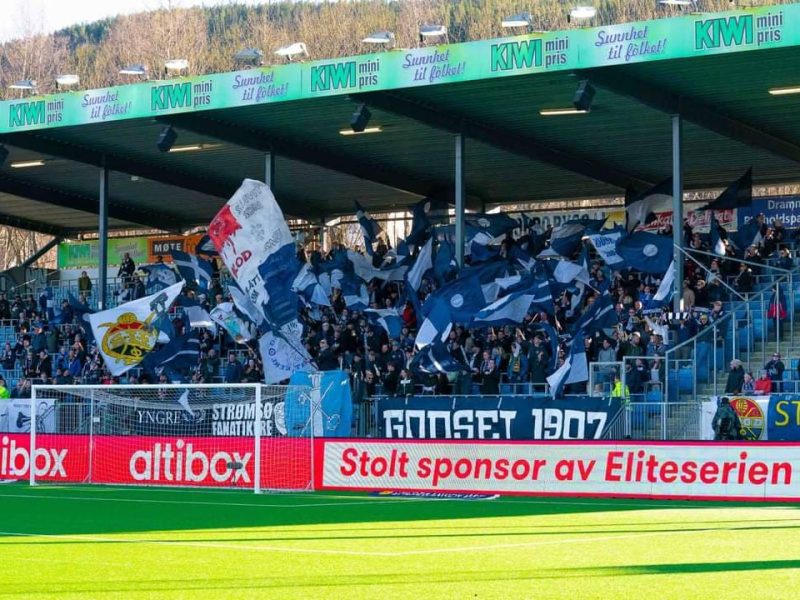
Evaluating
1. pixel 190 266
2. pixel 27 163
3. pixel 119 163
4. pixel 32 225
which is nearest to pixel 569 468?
pixel 190 266

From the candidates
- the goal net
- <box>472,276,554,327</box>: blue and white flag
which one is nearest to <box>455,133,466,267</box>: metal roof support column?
<box>472,276,554,327</box>: blue and white flag

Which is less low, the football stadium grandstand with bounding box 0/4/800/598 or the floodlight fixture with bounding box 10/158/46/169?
the floodlight fixture with bounding box 10/158/46/169

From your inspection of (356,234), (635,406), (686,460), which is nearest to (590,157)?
(635,406)

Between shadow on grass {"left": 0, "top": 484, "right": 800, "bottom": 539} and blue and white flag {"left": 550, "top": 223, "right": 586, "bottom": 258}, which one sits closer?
shadow on grass {"left": 0, "top": 484, "right": 800, "bottom": 539}

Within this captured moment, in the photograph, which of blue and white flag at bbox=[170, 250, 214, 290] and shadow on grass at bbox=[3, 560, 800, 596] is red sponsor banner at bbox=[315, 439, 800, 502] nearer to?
shadow on grass at bbox=[3, 560, 800, 596]

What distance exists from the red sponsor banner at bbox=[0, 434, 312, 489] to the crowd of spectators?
515 centimetres

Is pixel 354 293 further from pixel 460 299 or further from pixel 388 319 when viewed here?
pixel 460 299

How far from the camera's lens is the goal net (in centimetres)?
2864

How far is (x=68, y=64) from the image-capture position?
98.6 m

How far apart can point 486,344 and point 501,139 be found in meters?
6.58

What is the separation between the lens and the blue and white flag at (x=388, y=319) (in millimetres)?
37312

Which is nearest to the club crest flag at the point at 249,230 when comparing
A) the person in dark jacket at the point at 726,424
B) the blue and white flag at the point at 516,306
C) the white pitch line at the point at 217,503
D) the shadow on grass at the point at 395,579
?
the blue and white flag at the point at 516,306

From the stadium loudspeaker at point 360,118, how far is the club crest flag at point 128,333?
6410 mm

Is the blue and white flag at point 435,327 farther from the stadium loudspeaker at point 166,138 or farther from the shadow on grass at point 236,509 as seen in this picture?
the stadium loudspeaker at point 166,138
